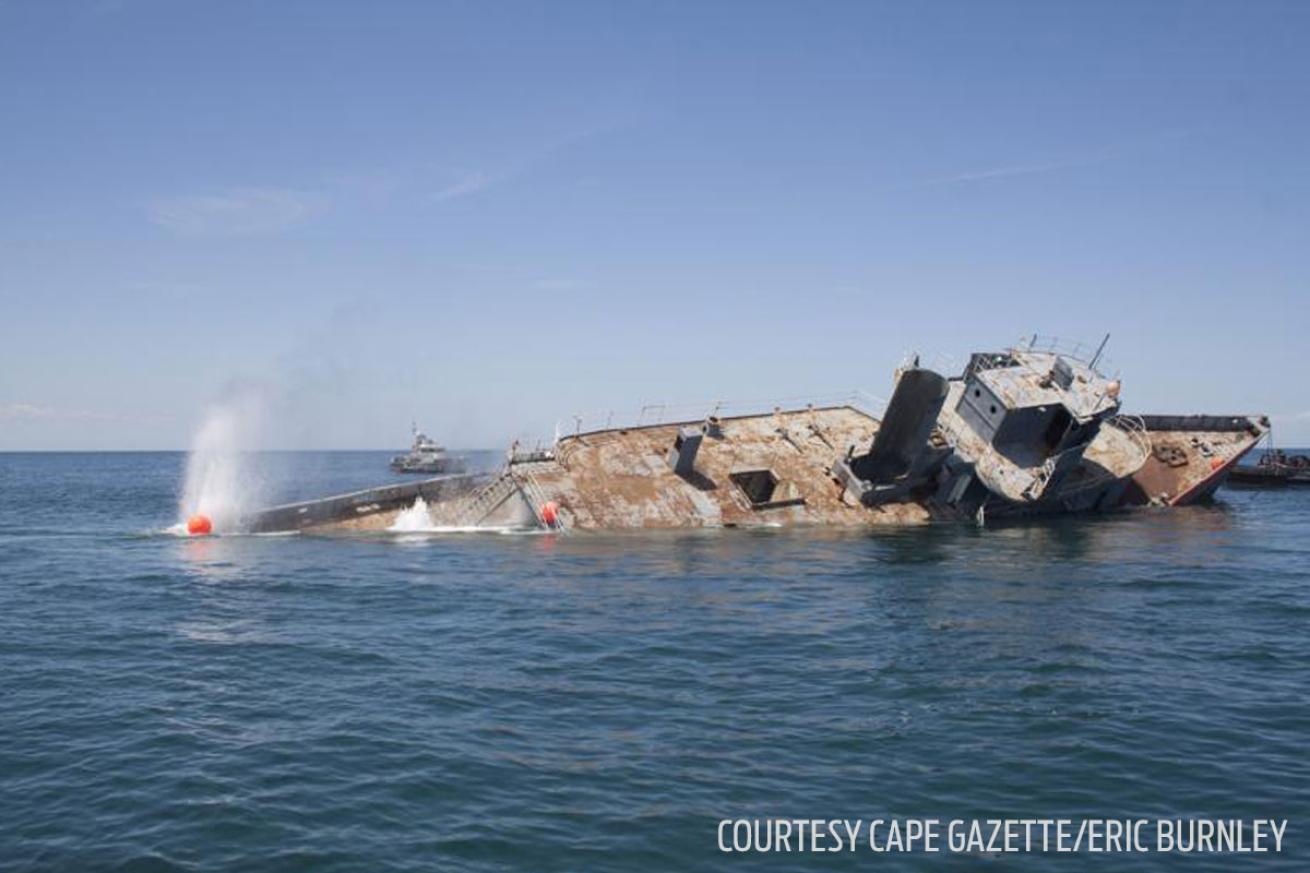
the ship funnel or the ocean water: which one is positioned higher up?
the ship funnel

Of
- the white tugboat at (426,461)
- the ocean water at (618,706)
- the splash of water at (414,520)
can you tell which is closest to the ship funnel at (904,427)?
the ocean water at (618,706)

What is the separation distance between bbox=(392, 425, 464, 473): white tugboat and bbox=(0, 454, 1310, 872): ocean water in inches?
3373

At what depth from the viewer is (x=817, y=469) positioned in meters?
49.7

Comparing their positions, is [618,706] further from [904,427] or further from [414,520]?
[904,427]

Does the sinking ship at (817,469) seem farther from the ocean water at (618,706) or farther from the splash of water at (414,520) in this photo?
the ocean water at (618,706)

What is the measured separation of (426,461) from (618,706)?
110 meters

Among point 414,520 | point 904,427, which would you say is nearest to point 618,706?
point 414,520

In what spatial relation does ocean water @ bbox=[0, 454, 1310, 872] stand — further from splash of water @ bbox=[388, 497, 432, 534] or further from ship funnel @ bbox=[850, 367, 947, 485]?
splash of water @ bbox=[388, 497, 432, 534]

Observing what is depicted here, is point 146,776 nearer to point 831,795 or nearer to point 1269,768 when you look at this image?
point 831,795

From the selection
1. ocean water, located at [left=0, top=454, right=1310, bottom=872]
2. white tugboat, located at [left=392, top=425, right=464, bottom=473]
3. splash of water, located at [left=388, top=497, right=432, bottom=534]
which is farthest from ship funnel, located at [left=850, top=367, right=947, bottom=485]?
white tugboat, located at [left=392, top=425, right=464, bottom=473]

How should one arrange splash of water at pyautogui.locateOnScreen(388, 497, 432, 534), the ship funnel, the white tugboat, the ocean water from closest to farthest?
the ocean water → the ship funnel → splash of water at pyautogui.locateOnScreen(388, 497, 432, 534) → the white tugboat

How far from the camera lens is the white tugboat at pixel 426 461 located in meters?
123

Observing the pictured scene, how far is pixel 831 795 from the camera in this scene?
15.2 m

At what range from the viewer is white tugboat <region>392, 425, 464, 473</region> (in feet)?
405
